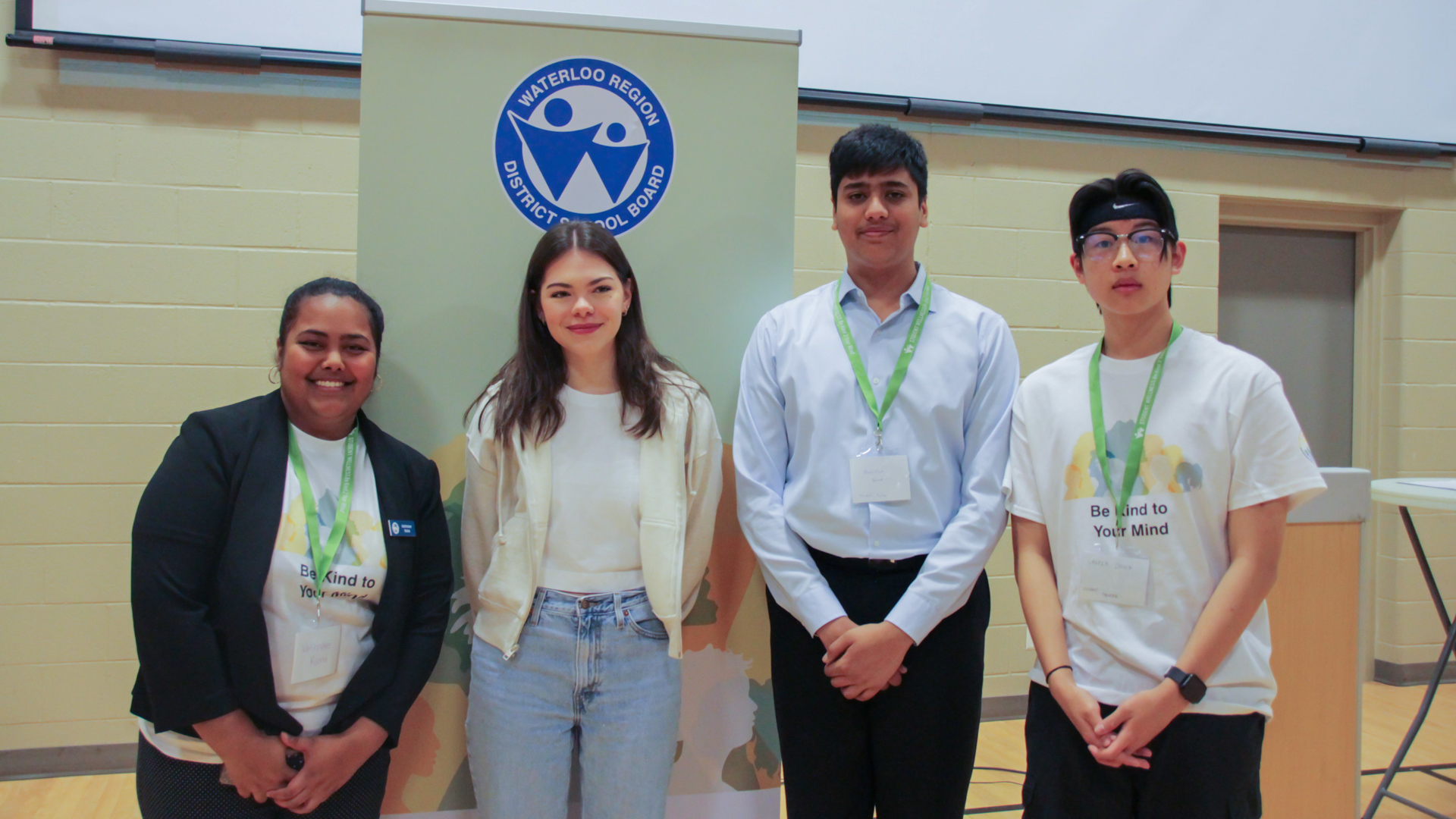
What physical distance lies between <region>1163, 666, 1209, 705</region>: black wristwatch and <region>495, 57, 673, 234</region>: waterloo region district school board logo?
135 cm

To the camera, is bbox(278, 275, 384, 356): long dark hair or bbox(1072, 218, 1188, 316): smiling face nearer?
bbox(1072, 218, 1188, 316): smiling face

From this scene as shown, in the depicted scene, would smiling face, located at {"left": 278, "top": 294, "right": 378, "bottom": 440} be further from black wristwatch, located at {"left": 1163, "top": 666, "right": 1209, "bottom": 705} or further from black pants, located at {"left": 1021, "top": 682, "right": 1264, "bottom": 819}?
black wristwatch, located at {"left": 1163, "top": 666, "right": 1209, "bottom": 705}

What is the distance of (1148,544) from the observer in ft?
4.49

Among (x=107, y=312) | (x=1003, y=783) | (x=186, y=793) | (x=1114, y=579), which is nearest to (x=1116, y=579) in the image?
(x=1114, y=579)

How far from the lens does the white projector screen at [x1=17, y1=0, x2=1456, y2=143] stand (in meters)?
2.78

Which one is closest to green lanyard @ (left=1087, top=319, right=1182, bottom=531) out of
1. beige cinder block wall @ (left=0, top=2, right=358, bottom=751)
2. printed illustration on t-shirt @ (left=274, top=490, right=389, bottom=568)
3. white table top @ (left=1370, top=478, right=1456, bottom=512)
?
white table top @ (left=1370, top=478, right=1456, bottom=512)

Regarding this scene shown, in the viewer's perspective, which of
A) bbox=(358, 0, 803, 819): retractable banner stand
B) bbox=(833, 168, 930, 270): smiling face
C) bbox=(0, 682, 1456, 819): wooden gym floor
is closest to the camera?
bbox=(833, 168, 930, 270): smiling face

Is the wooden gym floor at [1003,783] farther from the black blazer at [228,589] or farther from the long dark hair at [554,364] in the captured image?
the long dark hair at [554,364]

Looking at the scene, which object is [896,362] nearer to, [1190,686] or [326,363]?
[1190,686]

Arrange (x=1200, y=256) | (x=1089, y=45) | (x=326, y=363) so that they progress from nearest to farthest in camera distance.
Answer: (x=326, y=363), (x=1089, y=45), (x=1200, y=256)

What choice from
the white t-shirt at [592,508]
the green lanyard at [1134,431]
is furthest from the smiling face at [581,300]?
the green lanyard at [1134,431]

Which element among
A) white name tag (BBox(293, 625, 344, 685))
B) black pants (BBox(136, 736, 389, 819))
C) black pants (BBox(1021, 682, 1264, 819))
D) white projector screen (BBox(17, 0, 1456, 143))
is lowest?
black pants (BBox(136, 736, 389, 819))

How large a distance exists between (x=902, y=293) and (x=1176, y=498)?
2.11 feet

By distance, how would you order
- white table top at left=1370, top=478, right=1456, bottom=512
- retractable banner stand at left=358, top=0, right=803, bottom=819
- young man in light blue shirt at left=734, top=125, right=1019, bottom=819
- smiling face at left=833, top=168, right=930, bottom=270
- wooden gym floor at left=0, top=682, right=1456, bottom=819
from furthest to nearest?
wooden gym floor at left=0, top=682, right=1456, bottom=819 → white table top at left=1370, top=478, right=1456, bottom=512 → retractable banner stand at left=358, top=0, right=803, bottom=819 → smiling face at left=833, top=168, right=930, bottom=270 → young man in light blue shirt at left=734, top=125, right=1019, bottom=819
